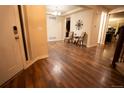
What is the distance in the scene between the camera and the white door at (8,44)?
4.89 feet

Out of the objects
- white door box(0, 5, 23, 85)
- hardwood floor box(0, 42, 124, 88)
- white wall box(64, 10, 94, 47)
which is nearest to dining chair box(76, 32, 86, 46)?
white wall box(64, 10, 94, 47)

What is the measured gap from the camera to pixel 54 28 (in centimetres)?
672

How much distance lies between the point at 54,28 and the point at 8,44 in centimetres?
533

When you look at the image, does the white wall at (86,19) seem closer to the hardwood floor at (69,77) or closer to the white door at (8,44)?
the hardwood floor at (69,77)

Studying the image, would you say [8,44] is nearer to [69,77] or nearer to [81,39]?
[69,77]

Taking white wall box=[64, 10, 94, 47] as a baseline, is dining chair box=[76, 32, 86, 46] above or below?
below

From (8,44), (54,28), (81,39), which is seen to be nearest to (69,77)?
(8,44)

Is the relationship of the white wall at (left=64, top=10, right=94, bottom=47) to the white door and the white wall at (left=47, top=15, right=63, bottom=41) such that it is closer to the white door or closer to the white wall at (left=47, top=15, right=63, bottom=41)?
the white wall at (left=47, top=15, right=63, bottom=41)

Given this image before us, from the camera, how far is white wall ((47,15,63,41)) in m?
6.41

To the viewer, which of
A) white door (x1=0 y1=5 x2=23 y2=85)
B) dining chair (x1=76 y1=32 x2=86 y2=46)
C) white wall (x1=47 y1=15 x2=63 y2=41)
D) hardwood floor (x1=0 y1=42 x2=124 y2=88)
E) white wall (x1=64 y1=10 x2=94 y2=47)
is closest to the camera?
white door (x1=0 y1=5 x2=23 y2=85)

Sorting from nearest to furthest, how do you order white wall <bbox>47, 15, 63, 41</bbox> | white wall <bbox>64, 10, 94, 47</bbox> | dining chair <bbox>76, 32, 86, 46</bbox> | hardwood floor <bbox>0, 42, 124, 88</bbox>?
hardwood floor <bbox>0, 42, 124, 88</bbox>
white wall <bbox>64, 10, 94, 47</bbox>
dining chair <bbox>76, 32, 86, 46</bbox>
white wall <bbox>47, 15, 63, 41</bbox>

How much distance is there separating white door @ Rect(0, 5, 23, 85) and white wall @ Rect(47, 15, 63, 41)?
4708 mm
